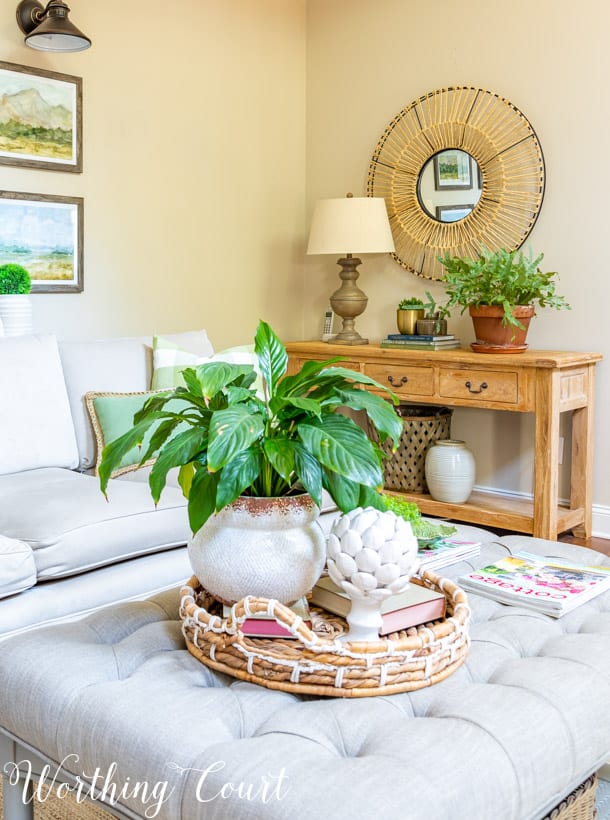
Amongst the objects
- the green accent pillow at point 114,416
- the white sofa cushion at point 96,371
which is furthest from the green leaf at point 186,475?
the white sofa cushion at point 96,371

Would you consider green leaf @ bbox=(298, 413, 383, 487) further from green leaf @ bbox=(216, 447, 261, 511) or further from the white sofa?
the white sofa

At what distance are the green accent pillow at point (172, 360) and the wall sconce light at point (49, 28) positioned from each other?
1141 mm

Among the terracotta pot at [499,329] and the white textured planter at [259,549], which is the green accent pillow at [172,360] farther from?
the white textured planter at [259,549]

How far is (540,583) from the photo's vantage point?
1708mm

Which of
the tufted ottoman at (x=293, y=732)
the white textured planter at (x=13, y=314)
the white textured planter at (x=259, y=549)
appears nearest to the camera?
the tufted ottoman at (x=293, y=732)

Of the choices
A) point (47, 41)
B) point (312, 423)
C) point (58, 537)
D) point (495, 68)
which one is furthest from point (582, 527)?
point (47, 41)

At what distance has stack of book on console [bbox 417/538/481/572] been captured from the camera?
1.87m

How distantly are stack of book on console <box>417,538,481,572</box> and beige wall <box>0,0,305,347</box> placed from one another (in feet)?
7.35

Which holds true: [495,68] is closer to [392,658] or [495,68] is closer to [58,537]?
[58,537]

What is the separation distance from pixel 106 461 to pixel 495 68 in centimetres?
321

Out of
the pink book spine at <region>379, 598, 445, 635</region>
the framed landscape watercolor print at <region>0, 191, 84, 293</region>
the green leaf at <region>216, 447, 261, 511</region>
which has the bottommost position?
the pink book spine at <region>379, 598, 445, 635</region>

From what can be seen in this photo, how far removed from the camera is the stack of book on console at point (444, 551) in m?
1.87

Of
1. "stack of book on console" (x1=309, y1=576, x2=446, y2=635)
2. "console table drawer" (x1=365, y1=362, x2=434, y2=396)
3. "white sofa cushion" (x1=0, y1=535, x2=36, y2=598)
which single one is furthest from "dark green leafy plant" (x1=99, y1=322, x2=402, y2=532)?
"console table drawer" (x1=365, y1=362, x2=434, y2=396)

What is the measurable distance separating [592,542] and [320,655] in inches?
103
